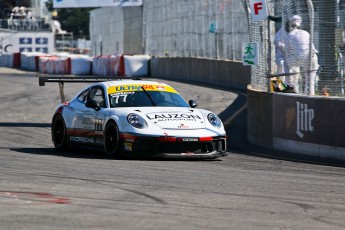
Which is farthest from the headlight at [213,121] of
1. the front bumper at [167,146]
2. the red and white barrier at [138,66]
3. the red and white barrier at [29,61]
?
the red and white barrier at [29,61]

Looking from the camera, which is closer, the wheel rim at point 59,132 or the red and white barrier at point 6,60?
the wheel rim at point 59,132

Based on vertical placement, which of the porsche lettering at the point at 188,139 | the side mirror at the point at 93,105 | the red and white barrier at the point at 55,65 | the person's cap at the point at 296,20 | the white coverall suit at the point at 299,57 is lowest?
the red and white barrier at the point at 55,65

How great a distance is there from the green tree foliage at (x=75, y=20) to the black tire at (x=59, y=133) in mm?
124944


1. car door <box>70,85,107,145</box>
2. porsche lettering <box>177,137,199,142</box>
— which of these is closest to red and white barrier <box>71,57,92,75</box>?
car door <box>70,85,107,145</box>

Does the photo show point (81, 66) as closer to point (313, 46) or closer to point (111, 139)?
point (313, 46)

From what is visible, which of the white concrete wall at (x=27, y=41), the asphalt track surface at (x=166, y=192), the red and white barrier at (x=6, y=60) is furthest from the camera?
the white concrete wall at (x=27, y=41)

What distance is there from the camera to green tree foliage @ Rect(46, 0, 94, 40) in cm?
14100

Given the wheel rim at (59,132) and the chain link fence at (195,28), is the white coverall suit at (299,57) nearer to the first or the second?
the wheel rim at (59,132)

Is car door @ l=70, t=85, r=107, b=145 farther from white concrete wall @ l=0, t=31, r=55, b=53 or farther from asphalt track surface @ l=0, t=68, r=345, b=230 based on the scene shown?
white concrete wall @ l=0, t=31, r=55, b=53

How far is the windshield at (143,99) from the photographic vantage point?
45.0 feet

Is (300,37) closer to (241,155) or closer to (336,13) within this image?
(336,13)

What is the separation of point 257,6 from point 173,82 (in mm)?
19107

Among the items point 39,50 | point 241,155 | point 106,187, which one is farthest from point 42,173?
point 39,50

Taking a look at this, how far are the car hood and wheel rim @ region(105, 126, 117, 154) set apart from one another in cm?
51
